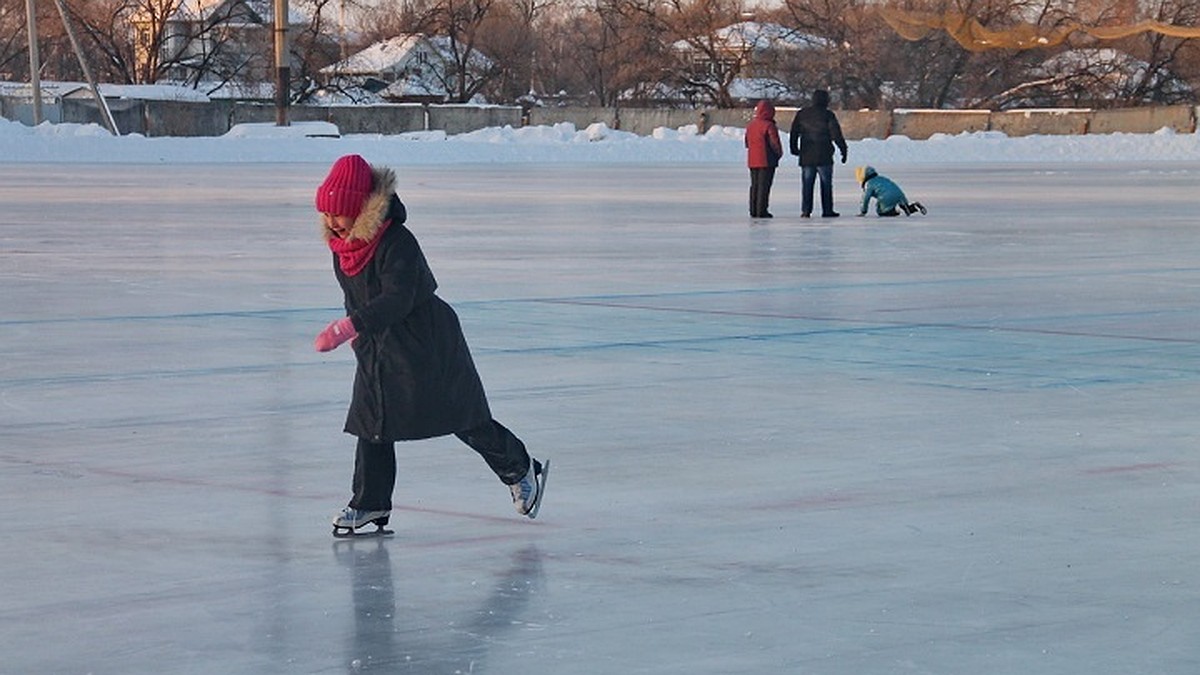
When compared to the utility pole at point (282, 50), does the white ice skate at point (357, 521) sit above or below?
below

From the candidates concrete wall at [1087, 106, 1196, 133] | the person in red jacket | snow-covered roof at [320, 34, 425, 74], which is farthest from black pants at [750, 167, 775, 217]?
snow-covered roof at [320, 34, 425, 74]

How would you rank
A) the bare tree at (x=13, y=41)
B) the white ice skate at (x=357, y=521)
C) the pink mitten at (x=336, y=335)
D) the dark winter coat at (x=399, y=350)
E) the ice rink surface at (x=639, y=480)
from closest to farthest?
the ice rink surface at (x=639, y=480) < the pink mitten at (x=336, y=335) < the dark winter coat at (x=399, y=350) < the white ice skate at (x=357, y=521) < the bare tree at (x=13, y=41)

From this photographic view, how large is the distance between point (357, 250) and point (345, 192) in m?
0.18

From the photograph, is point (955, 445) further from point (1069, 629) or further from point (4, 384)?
point (4, 384)

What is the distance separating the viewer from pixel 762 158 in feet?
75.6

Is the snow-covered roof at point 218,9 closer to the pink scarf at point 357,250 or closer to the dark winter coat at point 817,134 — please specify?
the dark winter coat at point 817,134

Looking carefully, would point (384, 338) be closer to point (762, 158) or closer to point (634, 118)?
point (762, 158)

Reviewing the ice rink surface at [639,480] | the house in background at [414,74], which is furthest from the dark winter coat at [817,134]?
the house in background at [414,74]

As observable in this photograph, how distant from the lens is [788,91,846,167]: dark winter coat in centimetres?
2298

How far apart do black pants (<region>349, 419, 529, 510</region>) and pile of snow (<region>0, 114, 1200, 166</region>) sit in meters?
36.8

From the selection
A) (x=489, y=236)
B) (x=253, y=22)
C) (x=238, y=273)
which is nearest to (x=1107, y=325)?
(x=238, y=273)

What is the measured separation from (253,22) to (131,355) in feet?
264

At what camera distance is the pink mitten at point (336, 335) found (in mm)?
5480

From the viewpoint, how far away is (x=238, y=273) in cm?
1470
